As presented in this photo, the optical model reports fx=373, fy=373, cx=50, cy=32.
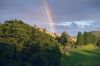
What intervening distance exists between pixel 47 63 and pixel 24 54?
3.41 m

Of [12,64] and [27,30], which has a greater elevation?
[27,30]

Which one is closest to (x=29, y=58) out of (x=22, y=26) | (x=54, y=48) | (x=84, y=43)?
(x=54, y=48)

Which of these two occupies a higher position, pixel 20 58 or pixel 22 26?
pixel 22 26

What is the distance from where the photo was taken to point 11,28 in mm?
55281

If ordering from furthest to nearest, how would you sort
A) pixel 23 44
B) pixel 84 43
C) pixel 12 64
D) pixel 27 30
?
pixel 84 43 < pixel 27 30 < pixel 23 44 < pixel 12 64

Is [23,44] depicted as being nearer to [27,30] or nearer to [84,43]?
[27,30]

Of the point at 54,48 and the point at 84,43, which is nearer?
the point at 54,48

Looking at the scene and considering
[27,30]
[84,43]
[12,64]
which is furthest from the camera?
[84,43]

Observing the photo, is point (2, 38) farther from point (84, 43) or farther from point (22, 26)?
point (84, 43)

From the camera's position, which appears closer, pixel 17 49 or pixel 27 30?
pixel 17 49

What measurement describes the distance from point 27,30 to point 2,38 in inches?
180

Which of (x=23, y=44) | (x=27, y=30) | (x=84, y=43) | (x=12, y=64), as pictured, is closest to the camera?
(x=12, y=64)

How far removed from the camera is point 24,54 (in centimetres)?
5097

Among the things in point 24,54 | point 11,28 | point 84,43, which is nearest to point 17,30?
point 11,28
